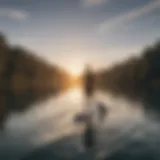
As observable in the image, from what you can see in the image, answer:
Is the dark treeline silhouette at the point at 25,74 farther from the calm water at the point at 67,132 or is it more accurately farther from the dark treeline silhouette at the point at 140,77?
the dark treeline silhouette at the point at 140,77

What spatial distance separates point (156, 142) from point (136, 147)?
0.18 m

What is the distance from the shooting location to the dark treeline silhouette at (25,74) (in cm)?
210

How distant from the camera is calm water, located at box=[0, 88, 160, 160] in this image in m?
1.87

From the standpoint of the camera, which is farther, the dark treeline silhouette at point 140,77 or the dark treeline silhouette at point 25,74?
the dark treeline silhouette at point 140,77

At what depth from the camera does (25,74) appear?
222cm

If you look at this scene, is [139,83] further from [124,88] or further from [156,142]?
[156,142]

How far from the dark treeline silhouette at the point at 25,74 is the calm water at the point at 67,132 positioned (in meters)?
0.15

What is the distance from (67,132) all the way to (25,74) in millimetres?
600

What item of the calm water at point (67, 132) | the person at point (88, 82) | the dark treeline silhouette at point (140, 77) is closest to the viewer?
the calm water at point (67, 132)

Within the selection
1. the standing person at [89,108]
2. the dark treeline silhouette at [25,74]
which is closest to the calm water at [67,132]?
the standing person at [89,108]

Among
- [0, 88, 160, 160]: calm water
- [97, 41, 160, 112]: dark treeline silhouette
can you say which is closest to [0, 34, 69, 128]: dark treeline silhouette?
[0, 88, 160, 160]: calm water

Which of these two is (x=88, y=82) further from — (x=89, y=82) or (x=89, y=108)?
(x=89, y=108)

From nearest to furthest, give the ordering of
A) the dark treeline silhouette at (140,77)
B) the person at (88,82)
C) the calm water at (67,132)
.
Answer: the calm water at (67,132)
the person at (88,82)
the dark treeline silhouette at (140,77)

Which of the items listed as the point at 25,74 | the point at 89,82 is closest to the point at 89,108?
the point at 89,82
